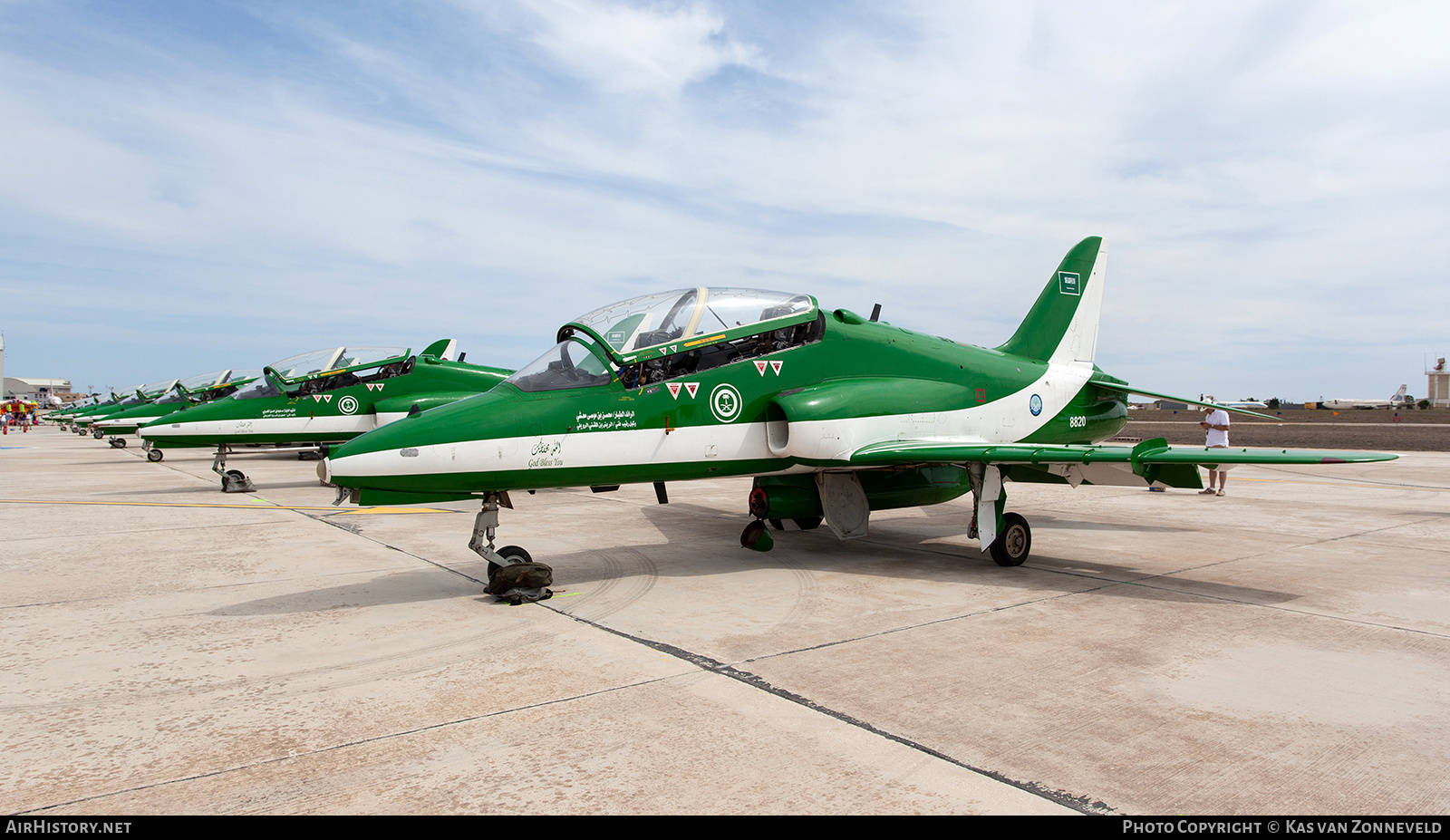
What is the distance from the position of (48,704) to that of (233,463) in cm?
2294

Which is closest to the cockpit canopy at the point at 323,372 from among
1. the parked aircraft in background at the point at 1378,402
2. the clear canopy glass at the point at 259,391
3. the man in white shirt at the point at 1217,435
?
the clear canopy glass at the point at 259,391

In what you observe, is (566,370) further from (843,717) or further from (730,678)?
(843,717)

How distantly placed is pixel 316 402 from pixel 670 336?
1214cm

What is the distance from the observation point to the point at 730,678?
13.8 ft

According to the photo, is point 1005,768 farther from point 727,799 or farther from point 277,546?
point 277,546

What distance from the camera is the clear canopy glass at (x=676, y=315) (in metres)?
6.82

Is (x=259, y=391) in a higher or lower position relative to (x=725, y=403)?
higher

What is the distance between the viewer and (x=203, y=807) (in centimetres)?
281

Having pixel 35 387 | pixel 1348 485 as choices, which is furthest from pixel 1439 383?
A: pixel 35 387

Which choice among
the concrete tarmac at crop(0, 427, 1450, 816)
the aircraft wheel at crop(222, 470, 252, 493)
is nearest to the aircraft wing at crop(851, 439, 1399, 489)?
the concrete tarmac at crop(0, 427, 1450, 816)

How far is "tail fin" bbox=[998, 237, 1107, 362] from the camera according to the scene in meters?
10.5

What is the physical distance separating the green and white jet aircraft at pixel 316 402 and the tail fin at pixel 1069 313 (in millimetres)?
11362

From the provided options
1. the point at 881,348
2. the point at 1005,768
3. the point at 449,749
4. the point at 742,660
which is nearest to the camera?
the point at 1005,768

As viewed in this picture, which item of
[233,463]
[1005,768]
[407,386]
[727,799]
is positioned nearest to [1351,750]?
[1005,768]
